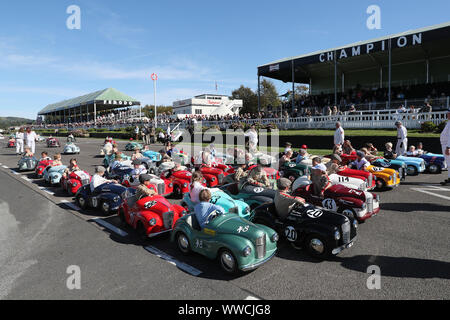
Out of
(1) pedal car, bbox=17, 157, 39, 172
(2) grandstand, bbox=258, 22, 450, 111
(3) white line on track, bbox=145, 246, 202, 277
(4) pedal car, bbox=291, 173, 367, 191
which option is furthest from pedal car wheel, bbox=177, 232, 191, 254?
(2) grandstand, bbox=258, 22, 450, 111

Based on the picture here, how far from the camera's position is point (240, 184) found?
8.01m

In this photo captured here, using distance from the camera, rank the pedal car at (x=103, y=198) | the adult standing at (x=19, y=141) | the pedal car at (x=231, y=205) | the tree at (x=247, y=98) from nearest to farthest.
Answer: the pedal car at (x=231, y=205), the pedal car at (x=103, y=198), the adult standing at (x=19, y=141), the tree at (x=247, y=98)

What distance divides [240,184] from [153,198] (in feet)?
7.55

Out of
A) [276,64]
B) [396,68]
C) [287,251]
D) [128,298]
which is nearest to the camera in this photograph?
[128,298]

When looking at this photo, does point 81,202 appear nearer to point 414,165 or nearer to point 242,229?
point 242,229

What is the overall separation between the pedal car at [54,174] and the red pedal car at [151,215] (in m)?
6.34

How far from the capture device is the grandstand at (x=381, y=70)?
23.5m

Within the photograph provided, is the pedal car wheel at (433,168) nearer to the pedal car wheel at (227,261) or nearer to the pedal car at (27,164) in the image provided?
the pedal car wheel at (227,261)

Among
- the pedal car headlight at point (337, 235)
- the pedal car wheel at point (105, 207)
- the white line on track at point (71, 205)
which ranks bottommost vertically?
the white line on track at point (71, 205)

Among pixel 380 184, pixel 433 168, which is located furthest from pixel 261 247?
pixel 433 168

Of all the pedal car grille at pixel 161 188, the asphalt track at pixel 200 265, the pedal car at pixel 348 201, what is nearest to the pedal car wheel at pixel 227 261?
the asphalt track at pixel 200 265

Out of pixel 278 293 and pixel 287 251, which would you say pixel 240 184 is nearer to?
pixel 287 251

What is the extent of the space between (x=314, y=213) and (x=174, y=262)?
8.71ft
